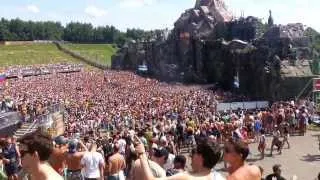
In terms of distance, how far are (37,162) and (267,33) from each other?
186ft

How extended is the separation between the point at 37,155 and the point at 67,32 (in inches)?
7231

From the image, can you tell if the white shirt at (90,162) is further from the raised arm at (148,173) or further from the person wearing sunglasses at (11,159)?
the raised arm at (148,173)

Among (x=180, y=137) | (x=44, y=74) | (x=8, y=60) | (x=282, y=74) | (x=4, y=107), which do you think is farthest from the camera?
(x=8, y=60)

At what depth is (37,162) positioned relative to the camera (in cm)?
418

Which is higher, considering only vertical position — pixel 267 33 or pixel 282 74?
pixel 267 33

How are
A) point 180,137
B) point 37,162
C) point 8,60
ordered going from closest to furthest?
1. point 37,162
2. point 180,137
3. point 8,60

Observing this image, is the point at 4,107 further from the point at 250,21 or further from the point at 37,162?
the point at 250,21

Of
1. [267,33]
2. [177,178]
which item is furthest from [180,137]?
[267,33]

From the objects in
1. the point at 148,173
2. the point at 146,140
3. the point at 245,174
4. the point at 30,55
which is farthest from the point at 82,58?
the point at 148,173

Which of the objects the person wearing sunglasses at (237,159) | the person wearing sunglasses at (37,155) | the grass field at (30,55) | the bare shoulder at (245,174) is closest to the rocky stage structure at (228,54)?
the grass field at (30,55)

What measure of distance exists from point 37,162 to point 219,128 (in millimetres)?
17318

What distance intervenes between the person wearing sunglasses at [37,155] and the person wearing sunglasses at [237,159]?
190cm

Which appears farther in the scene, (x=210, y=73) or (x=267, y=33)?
(x=210, y=73)

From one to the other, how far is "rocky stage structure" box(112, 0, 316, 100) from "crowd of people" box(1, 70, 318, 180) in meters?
5.46
